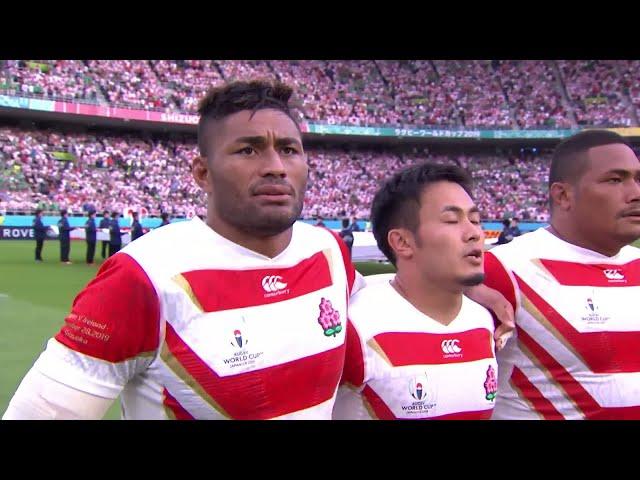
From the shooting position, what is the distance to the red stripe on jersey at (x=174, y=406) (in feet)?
6.37

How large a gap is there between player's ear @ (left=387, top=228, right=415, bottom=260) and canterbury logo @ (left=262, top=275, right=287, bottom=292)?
1.88 ft

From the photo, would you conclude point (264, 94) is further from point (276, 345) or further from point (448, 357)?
point (448, 357)

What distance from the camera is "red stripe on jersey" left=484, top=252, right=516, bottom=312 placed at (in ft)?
8.59

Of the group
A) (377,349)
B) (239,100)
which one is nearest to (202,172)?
(239,100)

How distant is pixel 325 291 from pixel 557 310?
1.06 metres

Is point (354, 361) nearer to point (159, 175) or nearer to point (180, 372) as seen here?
point (180, 372)

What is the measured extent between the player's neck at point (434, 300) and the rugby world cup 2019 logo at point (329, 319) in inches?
15.2

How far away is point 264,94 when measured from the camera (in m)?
2.08

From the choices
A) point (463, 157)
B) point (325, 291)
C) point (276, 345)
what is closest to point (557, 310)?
point (325, 291)

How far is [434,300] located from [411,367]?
31 centimetres

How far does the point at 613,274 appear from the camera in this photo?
2627 mm

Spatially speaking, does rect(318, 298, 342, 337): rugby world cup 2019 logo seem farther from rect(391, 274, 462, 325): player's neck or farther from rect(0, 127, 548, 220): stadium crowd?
rect(0, 127, 548, 220): stadium crowd

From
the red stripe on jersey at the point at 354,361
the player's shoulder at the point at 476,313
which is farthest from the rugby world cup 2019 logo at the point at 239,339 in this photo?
the player's shoulder at the point at 476,313

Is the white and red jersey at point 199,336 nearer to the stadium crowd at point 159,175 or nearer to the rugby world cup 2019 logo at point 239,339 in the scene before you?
the rugby world cup 2019 logo at point 239,339
